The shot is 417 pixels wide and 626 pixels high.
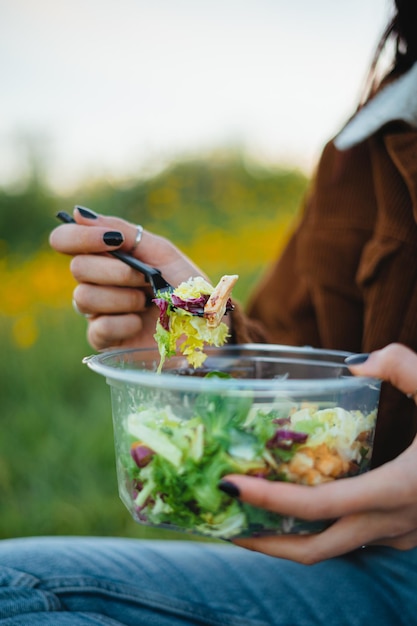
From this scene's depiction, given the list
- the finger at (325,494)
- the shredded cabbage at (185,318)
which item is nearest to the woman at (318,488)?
the finger at (325,494)

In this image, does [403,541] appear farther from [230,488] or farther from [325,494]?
[230,488]

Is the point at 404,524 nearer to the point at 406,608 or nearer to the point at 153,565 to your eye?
the point at 406,608

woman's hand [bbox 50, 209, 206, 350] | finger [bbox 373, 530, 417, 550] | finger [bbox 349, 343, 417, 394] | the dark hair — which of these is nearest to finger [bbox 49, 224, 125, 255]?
woman's hand [bbox 50, 209, 206, 350]

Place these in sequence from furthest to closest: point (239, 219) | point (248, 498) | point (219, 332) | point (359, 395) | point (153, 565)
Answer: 1. point (239, 219)
2. point (153, 565)
3. point (219, 332)
4. point (359, 395)
5. point (248, 498)

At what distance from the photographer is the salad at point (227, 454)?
0.81m

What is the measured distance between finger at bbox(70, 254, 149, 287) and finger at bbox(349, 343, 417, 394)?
1.61 feet

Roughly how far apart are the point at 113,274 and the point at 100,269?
0.03m

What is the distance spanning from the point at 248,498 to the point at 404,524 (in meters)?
0.26

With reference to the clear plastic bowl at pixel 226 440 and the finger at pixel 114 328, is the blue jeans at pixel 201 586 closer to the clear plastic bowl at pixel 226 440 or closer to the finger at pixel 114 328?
the clear plastic bowl at pixel 226 440

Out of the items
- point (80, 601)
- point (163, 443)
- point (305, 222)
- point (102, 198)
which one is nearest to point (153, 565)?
point (80, 601)

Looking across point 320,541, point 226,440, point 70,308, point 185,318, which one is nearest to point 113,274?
point 185,318

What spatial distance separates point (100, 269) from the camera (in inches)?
46.3

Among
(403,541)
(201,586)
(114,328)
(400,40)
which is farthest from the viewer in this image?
(400,40)

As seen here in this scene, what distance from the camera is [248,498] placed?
79cm
